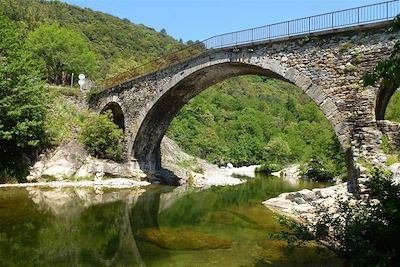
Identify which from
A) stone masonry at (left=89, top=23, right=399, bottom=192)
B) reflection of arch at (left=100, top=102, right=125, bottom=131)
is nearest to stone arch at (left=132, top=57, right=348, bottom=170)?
stone masonry at (left=89, top=23, right=399, bottom=192)

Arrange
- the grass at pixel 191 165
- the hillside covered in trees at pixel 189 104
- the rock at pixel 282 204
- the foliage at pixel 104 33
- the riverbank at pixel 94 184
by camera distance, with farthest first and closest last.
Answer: the foliage at pixel 104 33, the hillside covered in trees at pixel 189 104, the grass at pixel 191 165, the riverbank at pixel 94 184, the rock at pixel 282 204

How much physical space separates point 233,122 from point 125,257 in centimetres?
8040

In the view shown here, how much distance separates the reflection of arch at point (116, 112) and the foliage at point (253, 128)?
63.2 feet

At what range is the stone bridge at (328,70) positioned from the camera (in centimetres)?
1574

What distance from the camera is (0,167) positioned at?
76.1 ft

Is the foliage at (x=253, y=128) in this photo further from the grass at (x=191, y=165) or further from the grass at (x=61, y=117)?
the grass at (x=61, y=117)

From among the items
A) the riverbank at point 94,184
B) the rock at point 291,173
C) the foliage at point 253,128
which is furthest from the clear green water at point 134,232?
the rock at point 291,173

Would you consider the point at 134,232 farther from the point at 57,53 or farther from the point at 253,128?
the point at 253,128

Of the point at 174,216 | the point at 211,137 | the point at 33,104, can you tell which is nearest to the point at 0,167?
the point at 33,104

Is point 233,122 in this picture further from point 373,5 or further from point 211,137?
point 373,5

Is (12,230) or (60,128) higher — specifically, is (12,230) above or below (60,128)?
below

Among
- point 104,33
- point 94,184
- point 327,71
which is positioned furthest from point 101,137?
point 104,33

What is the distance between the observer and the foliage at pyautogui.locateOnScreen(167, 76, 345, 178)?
6494 centimetres

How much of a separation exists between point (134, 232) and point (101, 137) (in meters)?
16.2
